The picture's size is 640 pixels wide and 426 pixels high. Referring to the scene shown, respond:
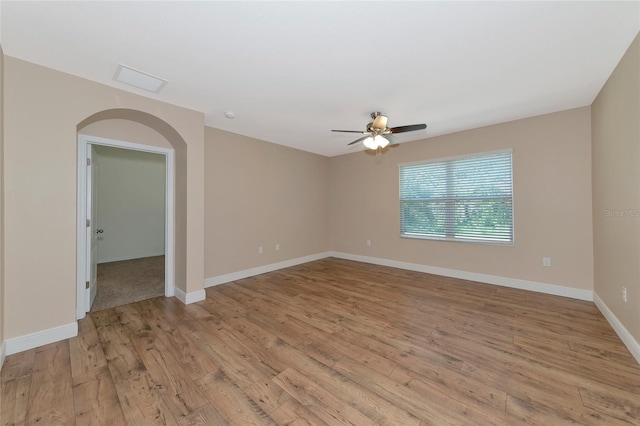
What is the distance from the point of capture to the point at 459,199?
167 inches

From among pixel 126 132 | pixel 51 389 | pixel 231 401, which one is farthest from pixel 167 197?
pixel 231 401

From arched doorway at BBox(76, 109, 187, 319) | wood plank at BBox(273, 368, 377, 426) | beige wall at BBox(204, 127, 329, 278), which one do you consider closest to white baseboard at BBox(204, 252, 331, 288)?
beige wall at BBox(204, 127, 329, 278)

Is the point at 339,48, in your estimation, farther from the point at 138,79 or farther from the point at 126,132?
the point at 126,132

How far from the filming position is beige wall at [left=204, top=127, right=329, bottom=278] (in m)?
3.99

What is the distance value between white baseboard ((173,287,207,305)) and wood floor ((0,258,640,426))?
11cm

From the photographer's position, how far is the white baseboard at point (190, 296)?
10.6 feet

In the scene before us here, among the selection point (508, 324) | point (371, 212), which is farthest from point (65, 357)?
point (371, 212)

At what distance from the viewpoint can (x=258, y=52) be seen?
2.05 meters

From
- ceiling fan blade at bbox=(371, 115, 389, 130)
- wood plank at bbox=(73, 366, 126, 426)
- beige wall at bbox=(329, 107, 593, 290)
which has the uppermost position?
ceiling fan blade at bbox=(371, 115, 389, 130)

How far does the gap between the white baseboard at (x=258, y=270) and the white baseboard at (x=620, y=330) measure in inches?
176

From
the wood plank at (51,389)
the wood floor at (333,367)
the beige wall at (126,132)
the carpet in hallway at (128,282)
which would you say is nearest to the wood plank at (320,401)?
the wood floor at (333,367)

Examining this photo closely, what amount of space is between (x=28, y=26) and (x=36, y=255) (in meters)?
1.84

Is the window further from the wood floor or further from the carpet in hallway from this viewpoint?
the carpet in hallway

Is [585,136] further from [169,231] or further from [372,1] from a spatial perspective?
[169,231]
